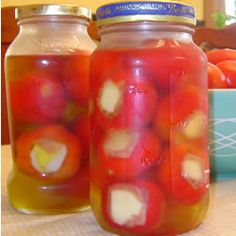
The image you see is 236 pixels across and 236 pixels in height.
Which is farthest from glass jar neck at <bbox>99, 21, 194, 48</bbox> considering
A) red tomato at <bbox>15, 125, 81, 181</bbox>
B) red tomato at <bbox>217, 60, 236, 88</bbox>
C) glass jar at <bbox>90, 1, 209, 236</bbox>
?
red tomato at <bbox>217, 60, 236, 88</bbox>

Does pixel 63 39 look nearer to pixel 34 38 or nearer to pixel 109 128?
pixel 34 38

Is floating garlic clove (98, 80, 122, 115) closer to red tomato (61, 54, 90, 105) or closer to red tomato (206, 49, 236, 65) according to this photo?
red tomato (61, 54, 90, 105)

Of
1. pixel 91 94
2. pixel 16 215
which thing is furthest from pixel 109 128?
pixel 16 215

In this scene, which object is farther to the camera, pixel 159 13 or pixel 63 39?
pixel 63 39

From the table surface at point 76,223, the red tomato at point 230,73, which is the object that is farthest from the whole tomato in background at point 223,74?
the table surface at point 76,223

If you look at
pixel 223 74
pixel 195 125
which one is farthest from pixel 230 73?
pixel 195 125

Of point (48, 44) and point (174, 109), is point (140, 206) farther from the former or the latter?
point (48, 44)

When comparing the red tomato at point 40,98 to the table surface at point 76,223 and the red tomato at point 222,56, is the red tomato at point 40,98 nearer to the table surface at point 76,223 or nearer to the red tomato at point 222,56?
the table surface at point 76,223

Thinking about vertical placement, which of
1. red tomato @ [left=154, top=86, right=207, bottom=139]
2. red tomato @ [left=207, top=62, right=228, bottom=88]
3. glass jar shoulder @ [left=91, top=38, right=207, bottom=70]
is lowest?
red tomato @ [left=154, top=86, right=207, bottom=139]
